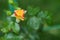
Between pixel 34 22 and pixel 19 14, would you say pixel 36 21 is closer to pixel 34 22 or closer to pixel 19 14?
pixel 34 22

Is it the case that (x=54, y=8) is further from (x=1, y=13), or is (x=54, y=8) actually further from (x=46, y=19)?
(x=1, y=13)

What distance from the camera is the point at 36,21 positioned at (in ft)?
4.73

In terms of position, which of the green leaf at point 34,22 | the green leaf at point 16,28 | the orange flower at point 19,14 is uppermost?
the orange flower at point 19,14

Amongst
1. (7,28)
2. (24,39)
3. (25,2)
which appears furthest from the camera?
(25,2)

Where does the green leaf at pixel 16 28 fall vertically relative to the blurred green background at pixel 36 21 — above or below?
below

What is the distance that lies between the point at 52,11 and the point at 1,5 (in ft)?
1.33

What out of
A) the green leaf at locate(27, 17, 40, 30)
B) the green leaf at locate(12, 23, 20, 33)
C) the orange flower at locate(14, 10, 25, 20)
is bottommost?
the green leaf at locate(12, 23, 20, 33)

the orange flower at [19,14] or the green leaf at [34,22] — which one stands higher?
the orange flower at [19,14]

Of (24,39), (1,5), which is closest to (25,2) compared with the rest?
(1,5)

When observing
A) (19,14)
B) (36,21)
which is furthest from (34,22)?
(19,14)

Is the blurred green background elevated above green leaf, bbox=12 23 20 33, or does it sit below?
above

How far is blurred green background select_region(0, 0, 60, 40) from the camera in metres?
1.45

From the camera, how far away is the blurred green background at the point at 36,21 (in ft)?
4.75

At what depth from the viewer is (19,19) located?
4.68 feet
